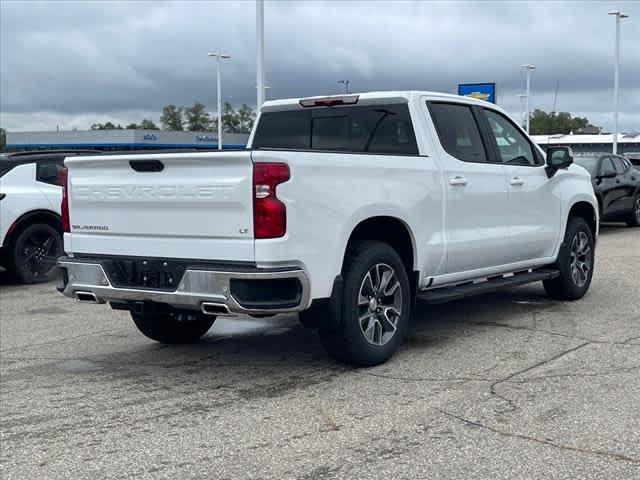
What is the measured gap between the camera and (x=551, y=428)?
190 inches

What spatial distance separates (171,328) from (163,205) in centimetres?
168

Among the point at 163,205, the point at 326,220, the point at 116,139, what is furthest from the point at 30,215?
the point at 116,139

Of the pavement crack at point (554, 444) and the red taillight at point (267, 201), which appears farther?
the red taillight at point (267, 201)

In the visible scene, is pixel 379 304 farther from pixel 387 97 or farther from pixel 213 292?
pixel 387 97

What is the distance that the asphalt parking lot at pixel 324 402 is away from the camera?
4.38 m

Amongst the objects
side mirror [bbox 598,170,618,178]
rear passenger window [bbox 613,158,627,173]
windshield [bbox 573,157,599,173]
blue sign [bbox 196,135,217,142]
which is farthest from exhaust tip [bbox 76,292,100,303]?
blue sign [bbox 196,135,217,142]

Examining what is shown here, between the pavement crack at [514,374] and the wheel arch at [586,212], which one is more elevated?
the wheel arch at [586,212]

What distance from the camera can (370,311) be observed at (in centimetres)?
620

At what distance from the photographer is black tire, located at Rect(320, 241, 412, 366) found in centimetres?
595

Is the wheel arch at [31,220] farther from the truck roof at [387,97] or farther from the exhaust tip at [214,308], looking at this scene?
the exhaust tip at [214,308]

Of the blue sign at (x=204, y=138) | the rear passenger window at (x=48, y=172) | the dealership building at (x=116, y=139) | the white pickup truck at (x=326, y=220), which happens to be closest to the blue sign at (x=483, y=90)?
the rear passenger window at (x=48, y=172)

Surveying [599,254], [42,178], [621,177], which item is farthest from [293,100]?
[621,177]

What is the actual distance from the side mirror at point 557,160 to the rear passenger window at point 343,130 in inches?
79.3

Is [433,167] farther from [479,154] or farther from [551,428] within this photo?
[551,428]
